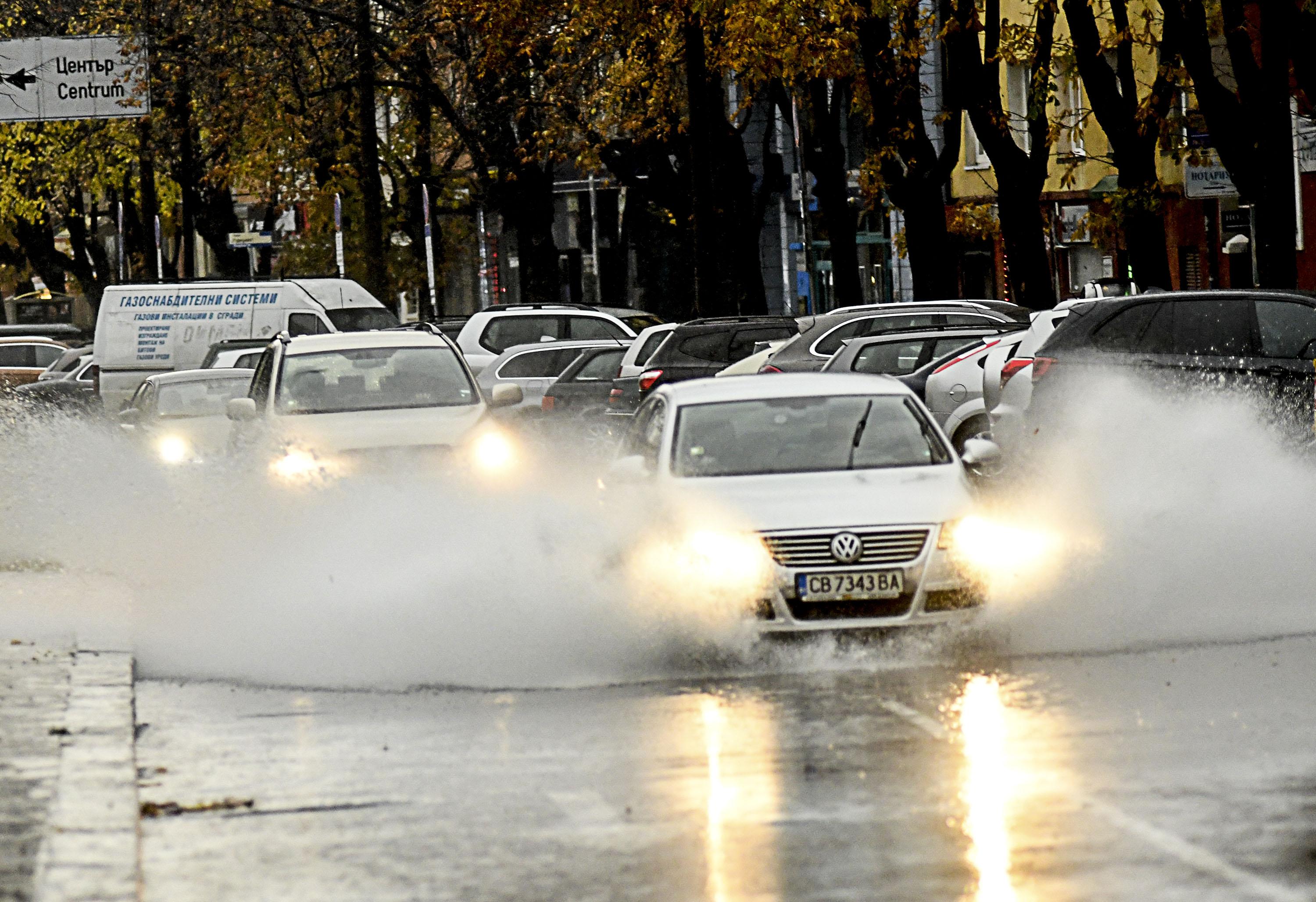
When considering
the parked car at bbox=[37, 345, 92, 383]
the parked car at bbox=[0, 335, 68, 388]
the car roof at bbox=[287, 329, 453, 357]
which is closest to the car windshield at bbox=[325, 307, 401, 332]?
the parked car at bbox=[37, 345, 92, 383]

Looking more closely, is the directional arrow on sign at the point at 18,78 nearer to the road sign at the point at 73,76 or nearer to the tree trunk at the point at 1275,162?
the road sign at the point at 73,76

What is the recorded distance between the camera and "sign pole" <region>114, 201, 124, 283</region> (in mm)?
59500

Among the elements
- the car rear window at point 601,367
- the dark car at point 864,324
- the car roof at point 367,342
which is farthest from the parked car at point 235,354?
the car roof at point 367,342

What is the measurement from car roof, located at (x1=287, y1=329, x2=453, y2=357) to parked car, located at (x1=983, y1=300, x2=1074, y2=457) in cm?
453

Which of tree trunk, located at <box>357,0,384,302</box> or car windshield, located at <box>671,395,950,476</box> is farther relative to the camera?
tree trunk, located at <box>357,0,384,302</box>

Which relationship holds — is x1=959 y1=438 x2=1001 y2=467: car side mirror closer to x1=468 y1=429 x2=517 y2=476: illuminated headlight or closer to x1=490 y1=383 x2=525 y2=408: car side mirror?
x1=468 y1=429 x2=517 y2=476: illuminated headlight

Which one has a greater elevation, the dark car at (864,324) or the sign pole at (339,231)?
the sign pole at (339,231)

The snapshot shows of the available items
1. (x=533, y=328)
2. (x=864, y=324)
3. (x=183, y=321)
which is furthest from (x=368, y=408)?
(x=183, y=321)

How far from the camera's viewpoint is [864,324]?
27031 millimetres

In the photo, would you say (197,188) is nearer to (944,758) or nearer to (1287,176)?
(1287,176)

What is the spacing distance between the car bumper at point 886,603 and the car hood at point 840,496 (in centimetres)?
20

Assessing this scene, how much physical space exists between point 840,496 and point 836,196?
25804 millimetres

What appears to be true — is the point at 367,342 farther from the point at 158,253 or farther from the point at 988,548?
the point at 158,253

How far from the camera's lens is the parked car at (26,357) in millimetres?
47000
